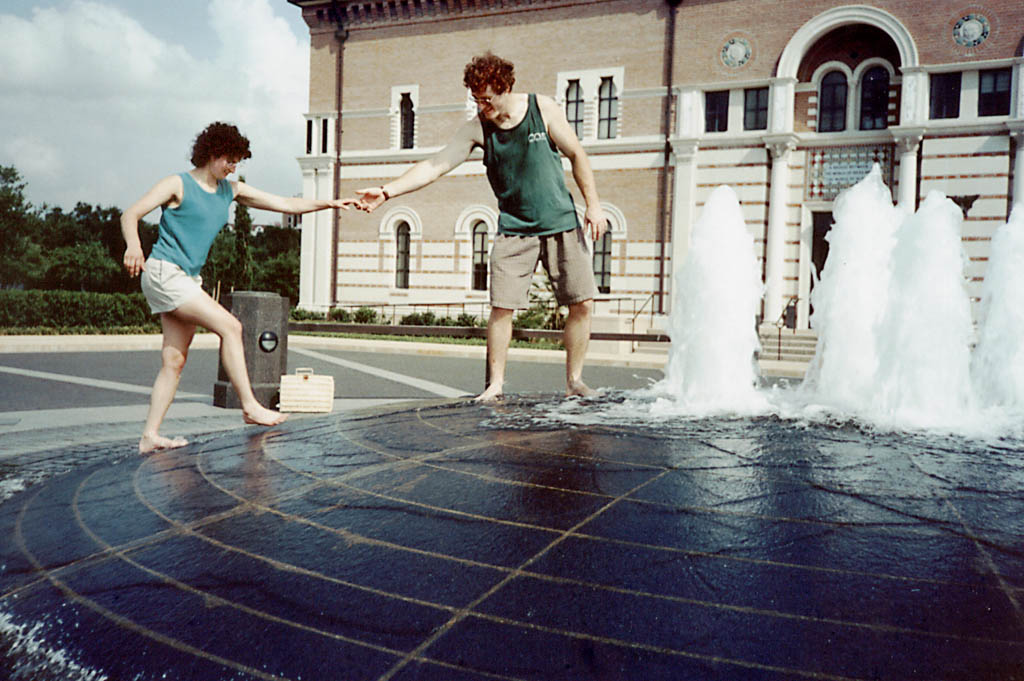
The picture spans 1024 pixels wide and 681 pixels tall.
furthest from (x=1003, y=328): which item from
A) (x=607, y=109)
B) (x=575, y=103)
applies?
(x=575, y=103)

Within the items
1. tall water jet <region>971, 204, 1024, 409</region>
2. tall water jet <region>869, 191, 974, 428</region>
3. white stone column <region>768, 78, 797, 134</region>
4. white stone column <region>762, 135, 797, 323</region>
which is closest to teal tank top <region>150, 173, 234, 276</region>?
tall water jet <region>869, 191, 974, 428</region>

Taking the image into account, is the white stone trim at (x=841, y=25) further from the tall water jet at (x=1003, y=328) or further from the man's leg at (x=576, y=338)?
the man's leg at (x=576, y=338)

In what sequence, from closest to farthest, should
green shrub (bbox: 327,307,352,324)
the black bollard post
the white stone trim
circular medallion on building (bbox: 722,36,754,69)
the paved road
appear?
the paved road
the black bollard post
the white stone trim
circular medallion on building (bbox: 722,36,754,69)
green shrub (bbox: 327,307,352,324)

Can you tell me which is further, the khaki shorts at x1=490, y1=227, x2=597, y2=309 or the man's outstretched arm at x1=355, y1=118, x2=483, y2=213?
the khaki shorts at x1=490, y1=227, x2=597, y2=309

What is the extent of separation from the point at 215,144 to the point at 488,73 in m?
1.44

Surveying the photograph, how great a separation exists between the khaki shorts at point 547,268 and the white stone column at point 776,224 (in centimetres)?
1920

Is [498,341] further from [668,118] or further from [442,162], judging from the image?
[668,118]

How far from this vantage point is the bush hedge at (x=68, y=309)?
22.5 metres

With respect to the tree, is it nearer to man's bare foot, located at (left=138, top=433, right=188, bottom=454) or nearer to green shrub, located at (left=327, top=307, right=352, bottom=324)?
green shrub, located at (left=327, top=307, right=352, bottom=324)

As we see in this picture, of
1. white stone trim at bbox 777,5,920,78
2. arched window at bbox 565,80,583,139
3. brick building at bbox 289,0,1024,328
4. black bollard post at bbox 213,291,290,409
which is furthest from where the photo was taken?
arched window at bbox 565,80,583,139

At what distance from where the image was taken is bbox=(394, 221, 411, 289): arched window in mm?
27828

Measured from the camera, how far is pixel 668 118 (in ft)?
78.2

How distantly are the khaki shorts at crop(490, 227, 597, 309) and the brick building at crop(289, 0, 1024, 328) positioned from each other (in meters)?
19.4

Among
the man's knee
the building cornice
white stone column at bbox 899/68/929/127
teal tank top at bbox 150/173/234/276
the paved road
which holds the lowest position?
the paved road
